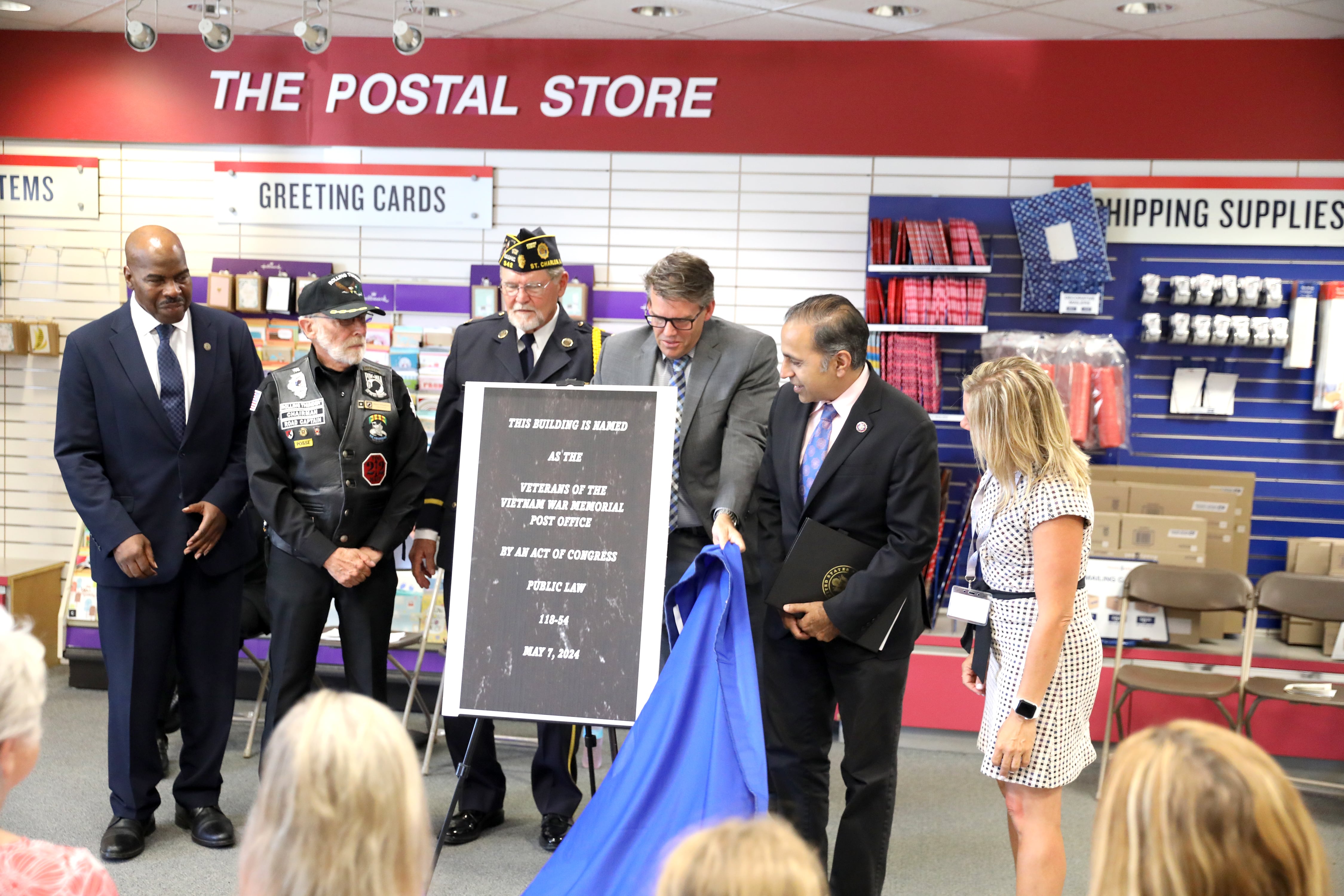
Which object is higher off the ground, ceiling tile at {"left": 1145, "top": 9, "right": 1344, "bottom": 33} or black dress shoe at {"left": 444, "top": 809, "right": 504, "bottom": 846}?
ceiling tile at {"left": 1145, "top": 9, "right": 1344, "bottom": 33}

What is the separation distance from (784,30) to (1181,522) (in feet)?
11.1

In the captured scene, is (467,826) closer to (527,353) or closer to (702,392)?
(527,353)

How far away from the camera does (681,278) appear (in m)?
3.25

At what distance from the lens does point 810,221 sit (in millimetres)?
6281

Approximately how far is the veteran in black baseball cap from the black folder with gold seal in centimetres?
177

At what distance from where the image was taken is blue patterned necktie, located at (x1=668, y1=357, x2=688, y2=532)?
3441 mm

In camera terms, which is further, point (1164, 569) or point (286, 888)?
point (1164, 569)

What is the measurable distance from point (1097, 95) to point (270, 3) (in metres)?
4.59

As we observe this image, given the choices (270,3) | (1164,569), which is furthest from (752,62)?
(1164,569)

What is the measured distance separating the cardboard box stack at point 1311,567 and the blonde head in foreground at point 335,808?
218 inches

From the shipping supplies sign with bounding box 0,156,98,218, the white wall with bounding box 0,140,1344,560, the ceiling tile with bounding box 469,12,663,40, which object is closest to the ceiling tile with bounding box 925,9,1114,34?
the white wall with bounding box 0,140,1344,560

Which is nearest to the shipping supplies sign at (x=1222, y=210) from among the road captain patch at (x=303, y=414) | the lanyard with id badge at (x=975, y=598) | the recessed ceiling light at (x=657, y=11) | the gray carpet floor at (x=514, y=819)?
the recessed ceiling light at (x=657, y=11)

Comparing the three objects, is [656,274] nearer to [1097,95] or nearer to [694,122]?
[694,122]

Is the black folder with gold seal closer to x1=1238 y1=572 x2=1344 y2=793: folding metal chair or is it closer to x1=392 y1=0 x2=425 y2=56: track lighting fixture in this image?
x1=1238 y1=572 x2=1344 y2=793: folding metal chair
